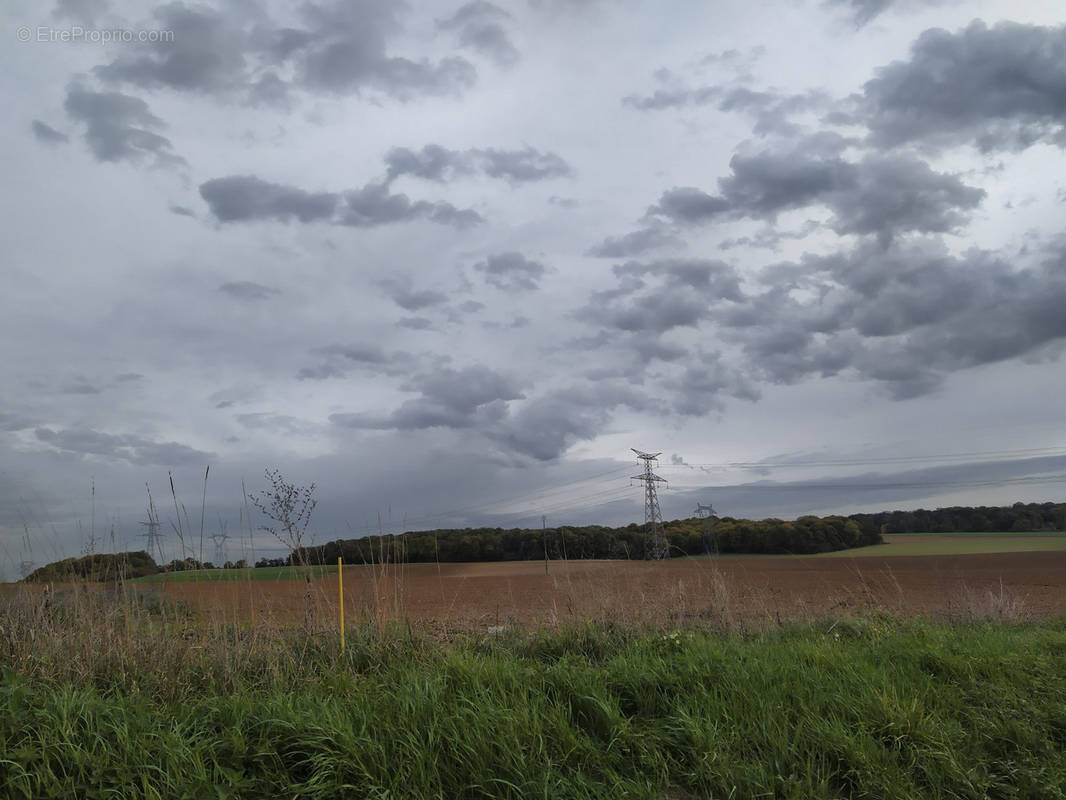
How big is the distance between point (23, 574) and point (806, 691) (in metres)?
9.68

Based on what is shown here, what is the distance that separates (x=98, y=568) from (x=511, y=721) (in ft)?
23.6

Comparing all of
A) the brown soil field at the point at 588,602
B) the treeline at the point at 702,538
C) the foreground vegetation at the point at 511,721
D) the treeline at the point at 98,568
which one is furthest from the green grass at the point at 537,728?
the treeline at the point at 702,538

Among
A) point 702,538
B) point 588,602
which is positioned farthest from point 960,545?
point 588,602

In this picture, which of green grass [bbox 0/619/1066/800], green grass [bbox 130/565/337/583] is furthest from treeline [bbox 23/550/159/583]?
green grass [bbox 0/619/1066/800]

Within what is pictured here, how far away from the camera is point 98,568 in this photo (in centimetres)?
934

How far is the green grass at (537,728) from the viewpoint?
441 centimetres

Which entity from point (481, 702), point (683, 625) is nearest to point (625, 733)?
point (481, 702)

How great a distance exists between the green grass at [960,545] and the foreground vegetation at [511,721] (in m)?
36.0

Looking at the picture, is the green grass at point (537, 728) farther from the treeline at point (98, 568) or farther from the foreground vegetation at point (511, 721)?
the treeline at point (98, 568)

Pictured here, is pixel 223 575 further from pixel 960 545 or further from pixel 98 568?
pixel 960 545

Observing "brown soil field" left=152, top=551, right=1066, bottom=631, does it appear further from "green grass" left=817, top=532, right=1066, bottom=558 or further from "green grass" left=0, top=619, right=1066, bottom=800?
"green grass" left=817, top=532, right=1066, bottom=558

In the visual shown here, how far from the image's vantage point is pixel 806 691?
577 centimetres

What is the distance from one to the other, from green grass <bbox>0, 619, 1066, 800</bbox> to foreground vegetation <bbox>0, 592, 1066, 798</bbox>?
17mm

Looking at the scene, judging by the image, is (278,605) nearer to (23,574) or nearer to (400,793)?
(23,574)
